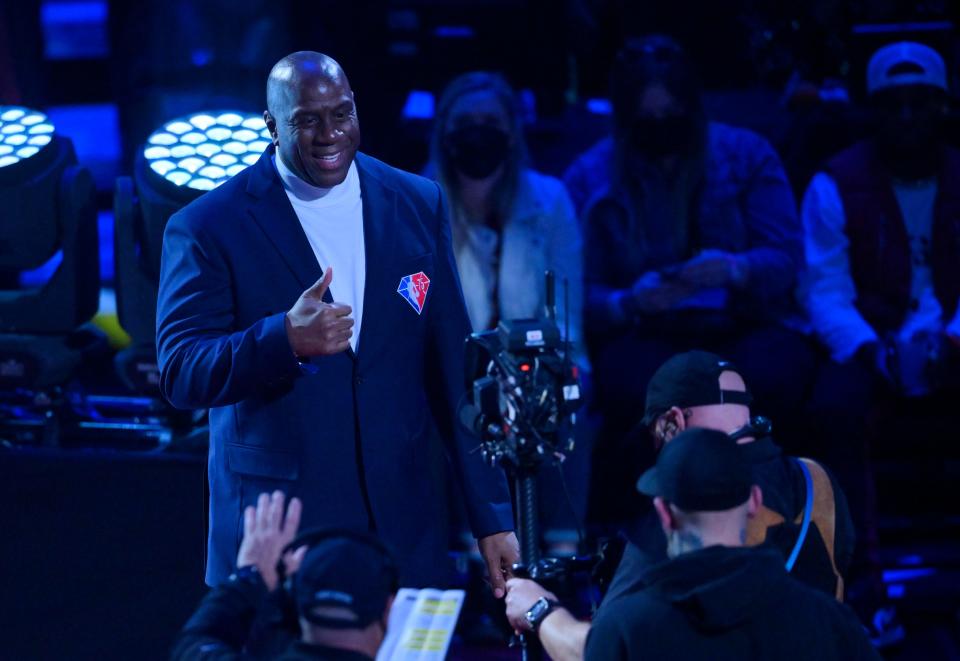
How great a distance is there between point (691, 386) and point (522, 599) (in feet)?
2.11

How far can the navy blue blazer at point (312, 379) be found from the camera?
9.62 ft

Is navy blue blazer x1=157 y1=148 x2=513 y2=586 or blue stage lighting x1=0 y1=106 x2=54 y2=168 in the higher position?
blue stage lighting x1=0 y1=106 x2=54 y2=168

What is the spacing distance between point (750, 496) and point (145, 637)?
1.77 metres

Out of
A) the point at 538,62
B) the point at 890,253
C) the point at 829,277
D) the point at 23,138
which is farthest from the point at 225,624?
the point at 538,62

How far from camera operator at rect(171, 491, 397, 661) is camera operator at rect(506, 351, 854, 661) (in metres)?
0.66

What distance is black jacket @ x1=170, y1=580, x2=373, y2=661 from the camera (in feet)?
7.30

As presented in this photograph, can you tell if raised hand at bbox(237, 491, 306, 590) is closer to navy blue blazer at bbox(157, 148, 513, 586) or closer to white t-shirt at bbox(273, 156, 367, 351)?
navy blue blazer at bbox(157, 148, 513, 586)

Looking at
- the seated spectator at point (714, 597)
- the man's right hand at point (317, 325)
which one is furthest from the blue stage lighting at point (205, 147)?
the seated spectator at point (714, 597)

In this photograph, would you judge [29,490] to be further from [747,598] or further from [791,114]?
[791,114]

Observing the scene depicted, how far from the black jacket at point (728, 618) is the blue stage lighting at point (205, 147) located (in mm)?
1894

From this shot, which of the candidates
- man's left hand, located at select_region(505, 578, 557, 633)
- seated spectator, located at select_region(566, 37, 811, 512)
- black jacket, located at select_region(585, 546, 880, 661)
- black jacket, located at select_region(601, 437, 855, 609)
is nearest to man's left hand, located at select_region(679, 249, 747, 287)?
seated spectator, located at select_region(566, 37, 811, 512)

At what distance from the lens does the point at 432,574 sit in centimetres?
308

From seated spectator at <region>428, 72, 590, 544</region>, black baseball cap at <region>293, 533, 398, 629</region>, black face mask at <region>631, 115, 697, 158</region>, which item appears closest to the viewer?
black baseball cap at <region>293, 533, 398, 629</region>

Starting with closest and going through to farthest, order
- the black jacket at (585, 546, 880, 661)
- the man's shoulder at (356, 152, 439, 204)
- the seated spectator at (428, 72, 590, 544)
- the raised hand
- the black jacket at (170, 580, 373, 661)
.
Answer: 1. the black jacket at (170, 580, 373, 661)
2. the raised hand
3. the black jacket at (585, 546, 880, 661)
4. the man's shoulder at (356, 152, 439, 204)
5. the seated spectator at (428, 72, 590, 544)
